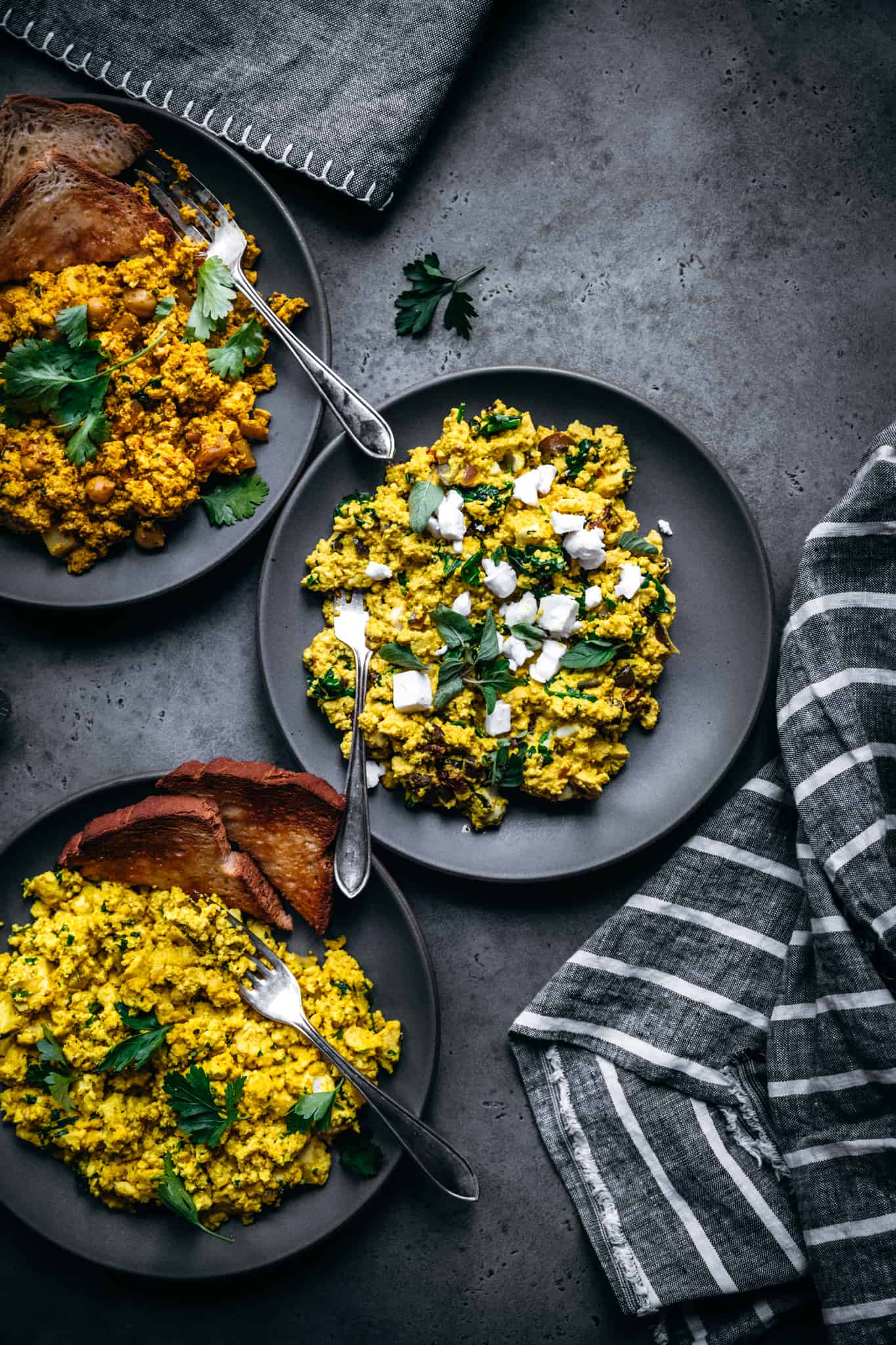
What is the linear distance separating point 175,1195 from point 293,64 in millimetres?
2846

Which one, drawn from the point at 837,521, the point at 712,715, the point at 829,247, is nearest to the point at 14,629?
the point at 712,715

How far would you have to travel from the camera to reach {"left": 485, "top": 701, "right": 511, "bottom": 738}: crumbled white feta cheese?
233 cm

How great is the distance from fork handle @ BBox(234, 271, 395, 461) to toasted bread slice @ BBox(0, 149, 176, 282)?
0.30 meters

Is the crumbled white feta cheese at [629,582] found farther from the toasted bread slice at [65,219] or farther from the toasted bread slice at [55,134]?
the toasted bread slice at [55,134]

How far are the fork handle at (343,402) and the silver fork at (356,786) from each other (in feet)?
1.24

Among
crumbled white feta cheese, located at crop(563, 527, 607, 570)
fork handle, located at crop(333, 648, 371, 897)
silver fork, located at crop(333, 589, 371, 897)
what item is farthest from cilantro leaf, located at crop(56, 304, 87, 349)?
crumbled white feta cheese, located at crop(563, 527, 607, 570)

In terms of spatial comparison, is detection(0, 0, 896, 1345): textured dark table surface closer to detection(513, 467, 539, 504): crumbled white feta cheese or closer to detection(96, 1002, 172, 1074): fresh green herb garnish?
detection(513, 467, 539, 504): crumbled white feta cheese

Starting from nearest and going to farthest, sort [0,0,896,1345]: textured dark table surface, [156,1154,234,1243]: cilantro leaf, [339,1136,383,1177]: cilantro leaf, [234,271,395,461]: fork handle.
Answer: [156,1154,234,1243]: cilantro leaf
[339,1136,383,1177]: cilantro leaf
[234,271,395,461]: fork handle
[0,0,896,1345]: textured dark table surface

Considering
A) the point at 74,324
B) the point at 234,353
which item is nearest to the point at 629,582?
the point at 234,353

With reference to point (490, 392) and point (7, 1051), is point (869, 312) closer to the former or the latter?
point (490, 392)

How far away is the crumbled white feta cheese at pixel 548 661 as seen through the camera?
2355 mm

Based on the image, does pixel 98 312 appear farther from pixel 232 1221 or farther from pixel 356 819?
pixel 232 1221

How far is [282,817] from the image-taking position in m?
2.38

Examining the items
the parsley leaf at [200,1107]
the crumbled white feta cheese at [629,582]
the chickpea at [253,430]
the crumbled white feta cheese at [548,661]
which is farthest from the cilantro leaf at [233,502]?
the parsley leaf at [200,1107]
